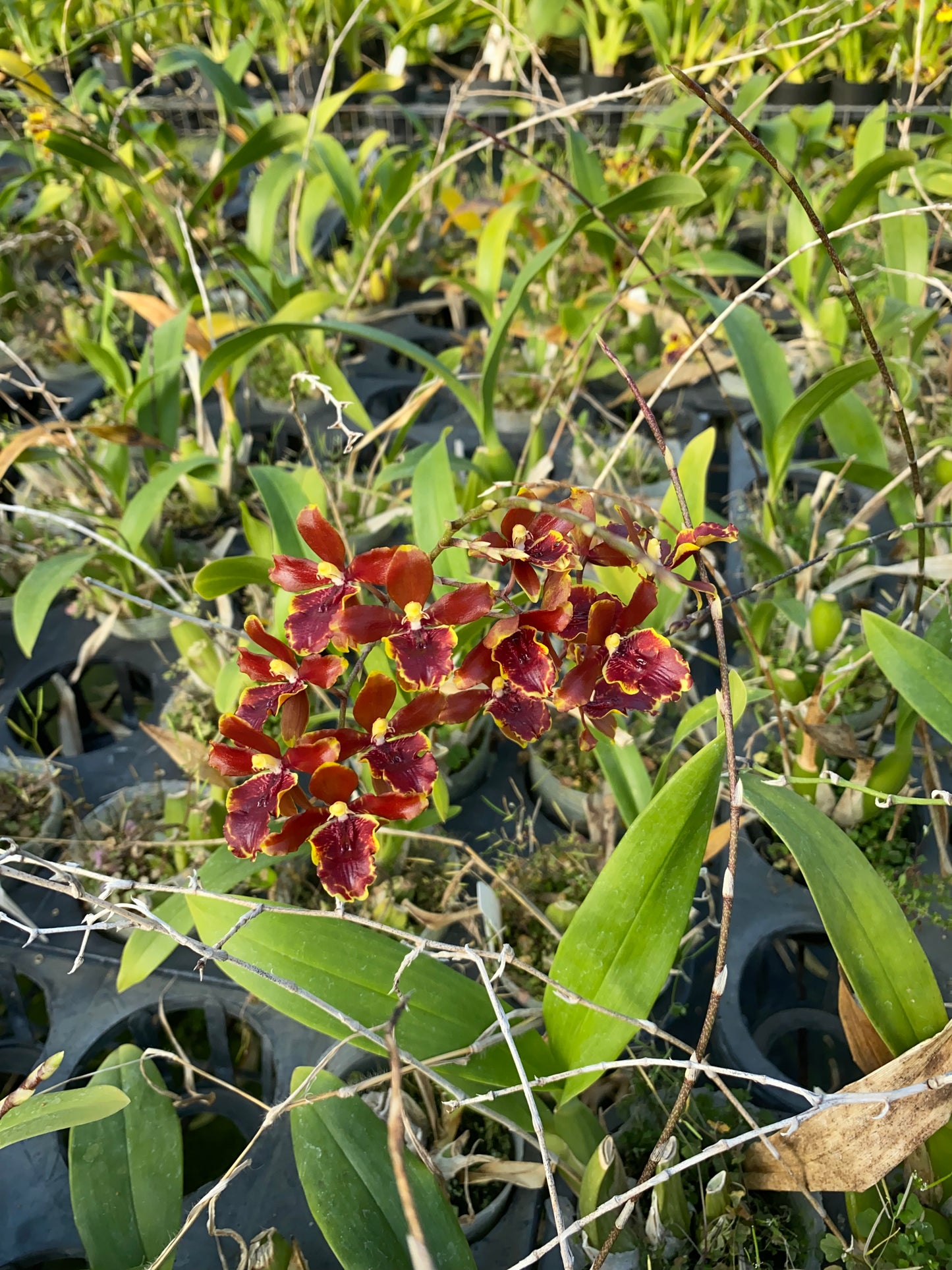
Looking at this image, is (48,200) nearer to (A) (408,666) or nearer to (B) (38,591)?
(B) (38,591)

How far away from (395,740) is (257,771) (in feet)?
0.32

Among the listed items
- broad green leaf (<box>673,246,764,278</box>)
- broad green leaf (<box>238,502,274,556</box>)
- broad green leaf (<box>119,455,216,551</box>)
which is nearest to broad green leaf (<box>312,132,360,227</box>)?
broad green leaf (<box>673,246,764,278</box>)

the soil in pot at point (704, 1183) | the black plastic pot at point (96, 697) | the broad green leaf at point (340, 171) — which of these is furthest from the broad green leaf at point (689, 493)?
the broad green leaf at point (340, 171)

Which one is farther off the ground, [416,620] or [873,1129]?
[416,620]

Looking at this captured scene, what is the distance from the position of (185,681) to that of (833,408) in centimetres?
90

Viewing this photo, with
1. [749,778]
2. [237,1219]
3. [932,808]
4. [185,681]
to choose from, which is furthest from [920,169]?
[237,1219]

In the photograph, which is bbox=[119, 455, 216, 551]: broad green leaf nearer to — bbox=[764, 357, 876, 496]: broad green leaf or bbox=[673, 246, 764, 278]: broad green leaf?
bbox=[764, 357, 876, 496]: broad green leaf

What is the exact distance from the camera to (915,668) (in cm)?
75

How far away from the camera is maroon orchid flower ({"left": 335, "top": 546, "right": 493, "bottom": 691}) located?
591 millimetres

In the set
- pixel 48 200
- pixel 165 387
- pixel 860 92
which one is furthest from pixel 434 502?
pixel 860 92

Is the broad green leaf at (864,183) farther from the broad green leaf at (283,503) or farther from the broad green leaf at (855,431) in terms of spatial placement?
the broad green leaf at (283,503)

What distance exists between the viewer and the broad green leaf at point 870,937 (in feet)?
2.04

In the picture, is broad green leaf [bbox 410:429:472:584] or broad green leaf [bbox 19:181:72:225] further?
broad green leaf [bbox 19:181:72:225]

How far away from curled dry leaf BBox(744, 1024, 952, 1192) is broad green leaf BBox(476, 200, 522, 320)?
122 centimetres
